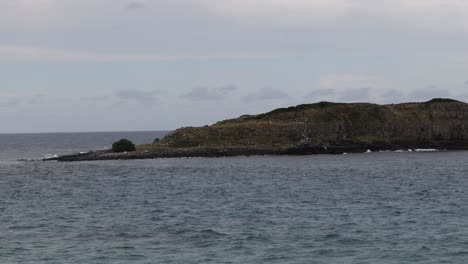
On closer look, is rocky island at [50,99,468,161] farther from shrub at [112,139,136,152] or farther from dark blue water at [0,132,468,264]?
dark blue water at [0,132,468,264]

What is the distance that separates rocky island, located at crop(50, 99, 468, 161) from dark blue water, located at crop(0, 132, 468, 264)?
1439 inches

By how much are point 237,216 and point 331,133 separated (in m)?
93.9

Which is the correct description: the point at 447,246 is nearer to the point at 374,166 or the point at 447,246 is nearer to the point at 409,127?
the point at 374,166

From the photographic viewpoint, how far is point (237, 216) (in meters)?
46.6

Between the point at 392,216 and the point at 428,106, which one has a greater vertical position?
the point at 428,106

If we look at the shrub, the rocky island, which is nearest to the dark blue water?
the rocky island

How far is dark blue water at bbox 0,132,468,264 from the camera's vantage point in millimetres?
33281

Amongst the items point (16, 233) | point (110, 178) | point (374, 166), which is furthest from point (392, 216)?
point (374, 166)

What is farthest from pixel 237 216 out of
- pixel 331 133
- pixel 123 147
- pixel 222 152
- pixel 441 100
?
pixel 441 100

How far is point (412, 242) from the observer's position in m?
35.6

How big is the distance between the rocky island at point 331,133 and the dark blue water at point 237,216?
3655 cm

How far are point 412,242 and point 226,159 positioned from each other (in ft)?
264

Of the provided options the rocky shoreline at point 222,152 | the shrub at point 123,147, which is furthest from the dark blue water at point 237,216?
the shrub at point 123,147

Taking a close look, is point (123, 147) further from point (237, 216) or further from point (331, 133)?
point (237, 216)
